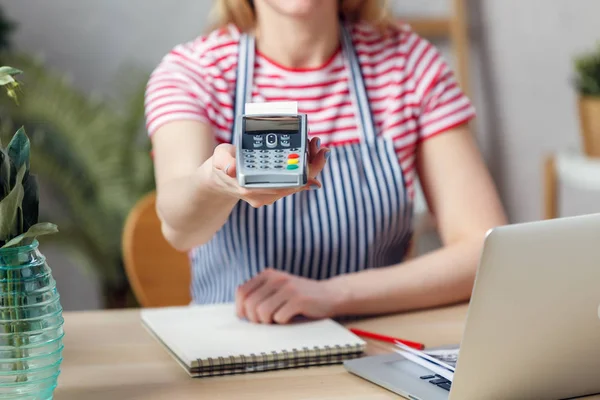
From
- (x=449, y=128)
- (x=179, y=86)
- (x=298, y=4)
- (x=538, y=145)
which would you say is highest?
(x=298, y=4)

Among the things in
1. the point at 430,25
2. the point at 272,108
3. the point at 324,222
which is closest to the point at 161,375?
the point at 272,108

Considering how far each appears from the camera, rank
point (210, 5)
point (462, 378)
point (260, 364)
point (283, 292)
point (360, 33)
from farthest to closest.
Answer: point (210, 5) < point (360, 33) < point (283, 292) < point (260, 364) < point (462, 378)

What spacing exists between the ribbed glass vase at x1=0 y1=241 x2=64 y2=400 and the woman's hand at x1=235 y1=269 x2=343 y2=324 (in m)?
0.33

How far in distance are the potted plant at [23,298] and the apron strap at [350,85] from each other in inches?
24.4

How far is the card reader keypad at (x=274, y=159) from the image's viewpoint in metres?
0.85

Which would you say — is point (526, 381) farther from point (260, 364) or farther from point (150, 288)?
point (150, 288)

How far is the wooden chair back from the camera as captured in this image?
1486 mm

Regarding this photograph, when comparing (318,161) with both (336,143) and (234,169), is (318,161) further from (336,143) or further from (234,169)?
(336,143)

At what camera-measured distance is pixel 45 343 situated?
2.58 feet

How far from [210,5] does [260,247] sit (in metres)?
1.48

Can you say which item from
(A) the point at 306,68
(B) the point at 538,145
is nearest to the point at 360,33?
(A) the point at 306,68

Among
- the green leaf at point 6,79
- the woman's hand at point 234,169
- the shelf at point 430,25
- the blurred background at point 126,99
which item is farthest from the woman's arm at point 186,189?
the shelf at point 430,25

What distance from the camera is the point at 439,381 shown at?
2.90 feet

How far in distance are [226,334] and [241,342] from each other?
0.04m
